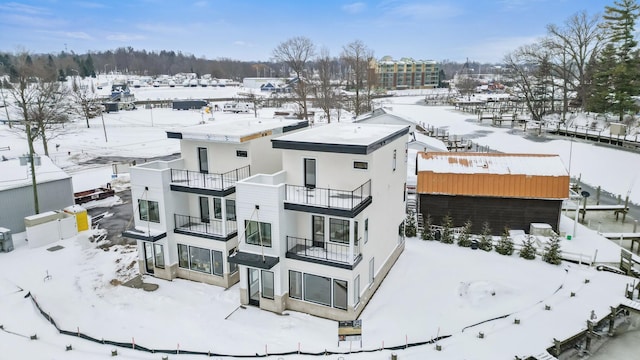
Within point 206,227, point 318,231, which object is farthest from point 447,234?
point 206,227

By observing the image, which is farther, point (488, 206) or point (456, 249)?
point (488, 206)

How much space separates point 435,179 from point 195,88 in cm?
13813

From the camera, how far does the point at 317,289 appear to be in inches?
→ 661

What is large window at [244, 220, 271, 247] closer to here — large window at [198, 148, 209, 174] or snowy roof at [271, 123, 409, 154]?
snowy roof at [271, 123, 409, 154]

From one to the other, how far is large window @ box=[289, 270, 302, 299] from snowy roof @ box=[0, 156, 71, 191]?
19594 mm

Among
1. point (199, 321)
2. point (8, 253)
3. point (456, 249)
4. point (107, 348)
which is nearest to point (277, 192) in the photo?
point (199, 321)

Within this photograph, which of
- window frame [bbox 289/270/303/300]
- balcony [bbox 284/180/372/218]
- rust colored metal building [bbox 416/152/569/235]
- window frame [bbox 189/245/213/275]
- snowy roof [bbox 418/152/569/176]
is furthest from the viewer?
snowy roof [bbox 418/152/569/176]

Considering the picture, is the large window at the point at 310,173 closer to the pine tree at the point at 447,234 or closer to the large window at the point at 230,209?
the large window at the point at 230,209

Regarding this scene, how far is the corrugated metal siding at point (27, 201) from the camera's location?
1004 inches

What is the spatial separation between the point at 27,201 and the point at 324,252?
2090 centimetres

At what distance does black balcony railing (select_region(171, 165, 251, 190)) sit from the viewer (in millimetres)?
19203

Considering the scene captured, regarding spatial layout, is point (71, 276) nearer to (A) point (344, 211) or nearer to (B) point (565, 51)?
(A) point (344, 211)

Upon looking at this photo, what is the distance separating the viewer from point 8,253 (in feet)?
75.6

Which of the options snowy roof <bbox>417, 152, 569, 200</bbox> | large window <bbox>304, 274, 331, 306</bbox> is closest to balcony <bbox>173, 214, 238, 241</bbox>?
large window <bbox>304, 274, 331, 306</bbox>
